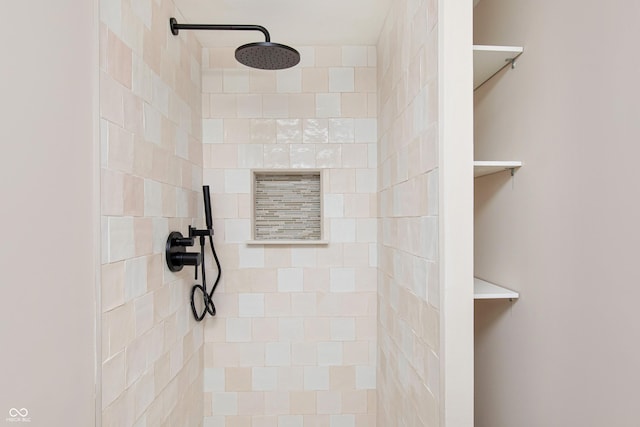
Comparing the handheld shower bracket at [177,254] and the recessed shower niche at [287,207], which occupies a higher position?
the recessed shower niche at [287,207]

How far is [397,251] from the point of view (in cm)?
156

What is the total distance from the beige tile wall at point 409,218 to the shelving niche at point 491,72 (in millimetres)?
153

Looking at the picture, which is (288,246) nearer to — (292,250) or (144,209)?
(292,250)

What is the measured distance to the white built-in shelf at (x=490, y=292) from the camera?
3.83 ft

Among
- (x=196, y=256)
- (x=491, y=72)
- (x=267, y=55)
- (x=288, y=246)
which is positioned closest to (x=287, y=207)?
(x=288, y=246)

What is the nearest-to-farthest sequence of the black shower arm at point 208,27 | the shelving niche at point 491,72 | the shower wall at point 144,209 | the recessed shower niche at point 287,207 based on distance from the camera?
the shower wall at point 144,209 → the shelving niche at point 491,72 → the black shower arm at point 208,27 → the recessed shower niche at point 287,207

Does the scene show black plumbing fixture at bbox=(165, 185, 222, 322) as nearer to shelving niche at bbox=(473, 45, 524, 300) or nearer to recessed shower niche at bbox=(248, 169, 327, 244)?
recessed shower niche at bbox=(248, 169, 327, 244)

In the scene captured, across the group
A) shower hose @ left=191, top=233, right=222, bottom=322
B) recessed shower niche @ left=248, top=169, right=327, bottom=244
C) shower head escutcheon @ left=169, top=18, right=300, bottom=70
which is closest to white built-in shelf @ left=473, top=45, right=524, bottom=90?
shower head escutcheon @ left=169, top=18, right=300, bottom=70

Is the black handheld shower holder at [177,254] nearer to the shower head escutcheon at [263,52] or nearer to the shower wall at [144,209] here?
the shower wall at [144,209]

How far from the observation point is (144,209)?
1.25 meters

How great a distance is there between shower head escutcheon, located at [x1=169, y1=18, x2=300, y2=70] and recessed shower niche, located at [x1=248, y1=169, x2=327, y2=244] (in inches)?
29.5

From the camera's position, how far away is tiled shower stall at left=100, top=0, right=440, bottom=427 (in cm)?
142

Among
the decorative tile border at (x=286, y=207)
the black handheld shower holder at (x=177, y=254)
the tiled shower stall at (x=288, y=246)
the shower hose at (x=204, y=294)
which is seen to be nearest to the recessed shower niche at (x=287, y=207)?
the decorative tile border at (x=286, y=207)

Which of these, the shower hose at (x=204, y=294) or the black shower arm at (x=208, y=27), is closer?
the black shower arm at (x=208, y=27)
